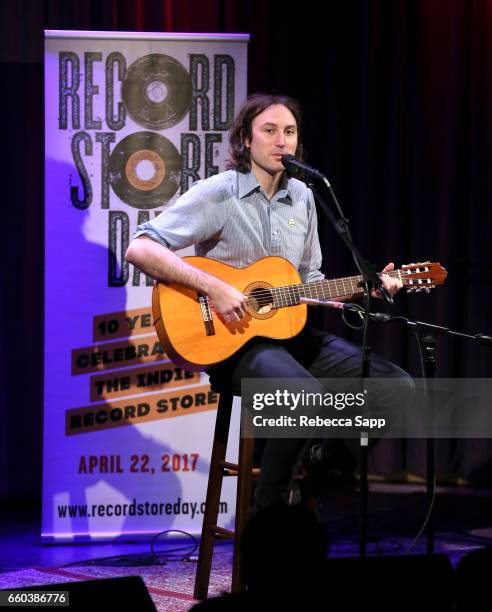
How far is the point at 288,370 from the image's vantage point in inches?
128

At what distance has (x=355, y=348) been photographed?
365 centimetres

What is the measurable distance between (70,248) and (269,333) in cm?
147

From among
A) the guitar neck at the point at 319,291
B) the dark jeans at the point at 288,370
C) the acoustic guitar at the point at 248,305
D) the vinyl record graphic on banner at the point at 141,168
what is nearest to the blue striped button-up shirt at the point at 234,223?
the acoustic guitar at the point at 248,305

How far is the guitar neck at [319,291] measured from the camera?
349cm

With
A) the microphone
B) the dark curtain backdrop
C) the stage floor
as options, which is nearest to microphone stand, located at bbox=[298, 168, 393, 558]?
the microphone

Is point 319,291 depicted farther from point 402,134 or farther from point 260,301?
point 402,134

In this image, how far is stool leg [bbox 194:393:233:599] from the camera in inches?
142

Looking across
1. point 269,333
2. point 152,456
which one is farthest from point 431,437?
point 152,456

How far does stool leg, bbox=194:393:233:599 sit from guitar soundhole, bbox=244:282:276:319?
1.23ft

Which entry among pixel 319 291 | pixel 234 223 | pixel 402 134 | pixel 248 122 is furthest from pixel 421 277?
pixel 402 134

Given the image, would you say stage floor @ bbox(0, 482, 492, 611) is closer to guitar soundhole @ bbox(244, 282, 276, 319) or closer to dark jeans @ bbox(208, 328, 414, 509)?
dark jeans @ bbox(208, 328, 414, 509)

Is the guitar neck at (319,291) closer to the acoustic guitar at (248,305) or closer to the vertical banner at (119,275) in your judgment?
the acoustic guitar at (248,305)

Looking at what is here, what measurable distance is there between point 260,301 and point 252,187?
52 cm

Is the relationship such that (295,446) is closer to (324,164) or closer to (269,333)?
(269,333)
